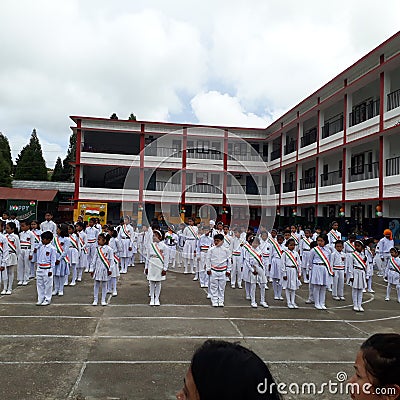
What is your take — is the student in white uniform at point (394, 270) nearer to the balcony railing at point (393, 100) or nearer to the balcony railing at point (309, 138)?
the balcony railing at point (393, 100)

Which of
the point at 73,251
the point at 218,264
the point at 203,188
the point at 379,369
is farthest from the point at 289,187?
the point at 379,369

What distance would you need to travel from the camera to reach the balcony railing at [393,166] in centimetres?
1659

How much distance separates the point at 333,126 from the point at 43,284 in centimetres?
1886

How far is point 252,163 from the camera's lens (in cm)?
2861

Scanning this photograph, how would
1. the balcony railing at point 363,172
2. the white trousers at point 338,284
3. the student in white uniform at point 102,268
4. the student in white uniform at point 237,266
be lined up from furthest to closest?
the balcony railing at point 363,172, the student in white uniform at point 237,266, the white trousers at point 338,284, the student in white uniform at point 102,268

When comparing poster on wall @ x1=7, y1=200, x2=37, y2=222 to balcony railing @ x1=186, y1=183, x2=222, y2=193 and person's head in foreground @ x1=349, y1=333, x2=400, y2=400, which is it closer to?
balcony railing @ x1=186, y1=183, x2=222, y2=193

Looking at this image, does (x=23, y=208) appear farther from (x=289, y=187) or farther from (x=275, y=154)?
(x=289, y=187)

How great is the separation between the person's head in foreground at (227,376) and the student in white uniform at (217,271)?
748cm

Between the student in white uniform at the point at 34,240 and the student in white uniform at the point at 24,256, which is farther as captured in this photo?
the student in white uniform at the point at 34,240

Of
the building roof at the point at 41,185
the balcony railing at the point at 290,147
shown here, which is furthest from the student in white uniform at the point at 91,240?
the building roof at the point at 41,185

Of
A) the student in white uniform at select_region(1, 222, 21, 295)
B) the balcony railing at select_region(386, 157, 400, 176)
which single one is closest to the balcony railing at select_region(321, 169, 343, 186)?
the balcony railing at select_region(386, 157, 400, 176)

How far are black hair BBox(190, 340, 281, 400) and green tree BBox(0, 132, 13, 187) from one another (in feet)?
135

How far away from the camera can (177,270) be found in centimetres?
1484

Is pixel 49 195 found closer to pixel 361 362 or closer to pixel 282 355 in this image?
pixel 282 355
